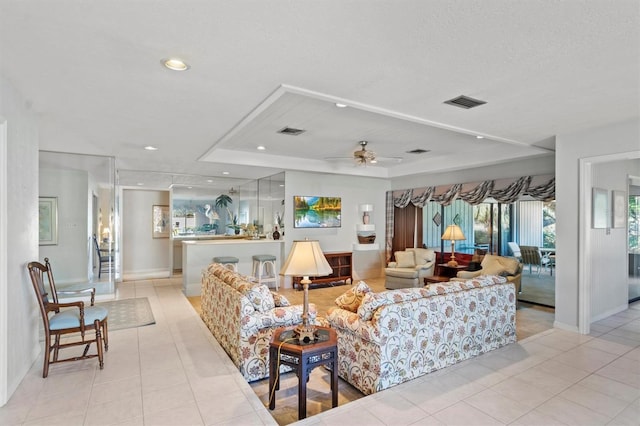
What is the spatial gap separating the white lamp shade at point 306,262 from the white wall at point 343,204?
4.32m

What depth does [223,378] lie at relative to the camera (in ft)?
9.91

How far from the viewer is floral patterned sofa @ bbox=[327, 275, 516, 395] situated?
281cm

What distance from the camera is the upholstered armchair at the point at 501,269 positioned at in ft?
18.0

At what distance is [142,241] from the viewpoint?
27.8ft

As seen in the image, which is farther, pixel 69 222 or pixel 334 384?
pixel 69 222

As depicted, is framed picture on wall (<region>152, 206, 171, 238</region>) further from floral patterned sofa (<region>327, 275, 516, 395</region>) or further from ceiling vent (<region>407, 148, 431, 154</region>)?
floral patterned sofa (<region>327, 275, 516, 395</region>)

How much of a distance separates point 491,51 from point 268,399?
306 cm

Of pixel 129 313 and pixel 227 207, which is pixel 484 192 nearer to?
pixel 227 207

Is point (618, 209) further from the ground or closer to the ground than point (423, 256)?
further from the ground

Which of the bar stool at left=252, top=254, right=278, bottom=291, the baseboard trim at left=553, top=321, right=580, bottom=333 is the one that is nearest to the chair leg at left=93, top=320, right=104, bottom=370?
the bar stool at left=252, top=254, right=278, bottom=291

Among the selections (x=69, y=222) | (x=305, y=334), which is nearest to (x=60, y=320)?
(x=305, y=334)

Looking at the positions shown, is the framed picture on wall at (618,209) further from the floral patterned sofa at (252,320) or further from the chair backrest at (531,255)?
the floral patterned sofa at (252,320)

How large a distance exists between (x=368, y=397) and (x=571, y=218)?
3.57 m

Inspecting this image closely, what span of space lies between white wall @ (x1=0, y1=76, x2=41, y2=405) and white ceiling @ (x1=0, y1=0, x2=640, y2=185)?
A: 0.29 meters
